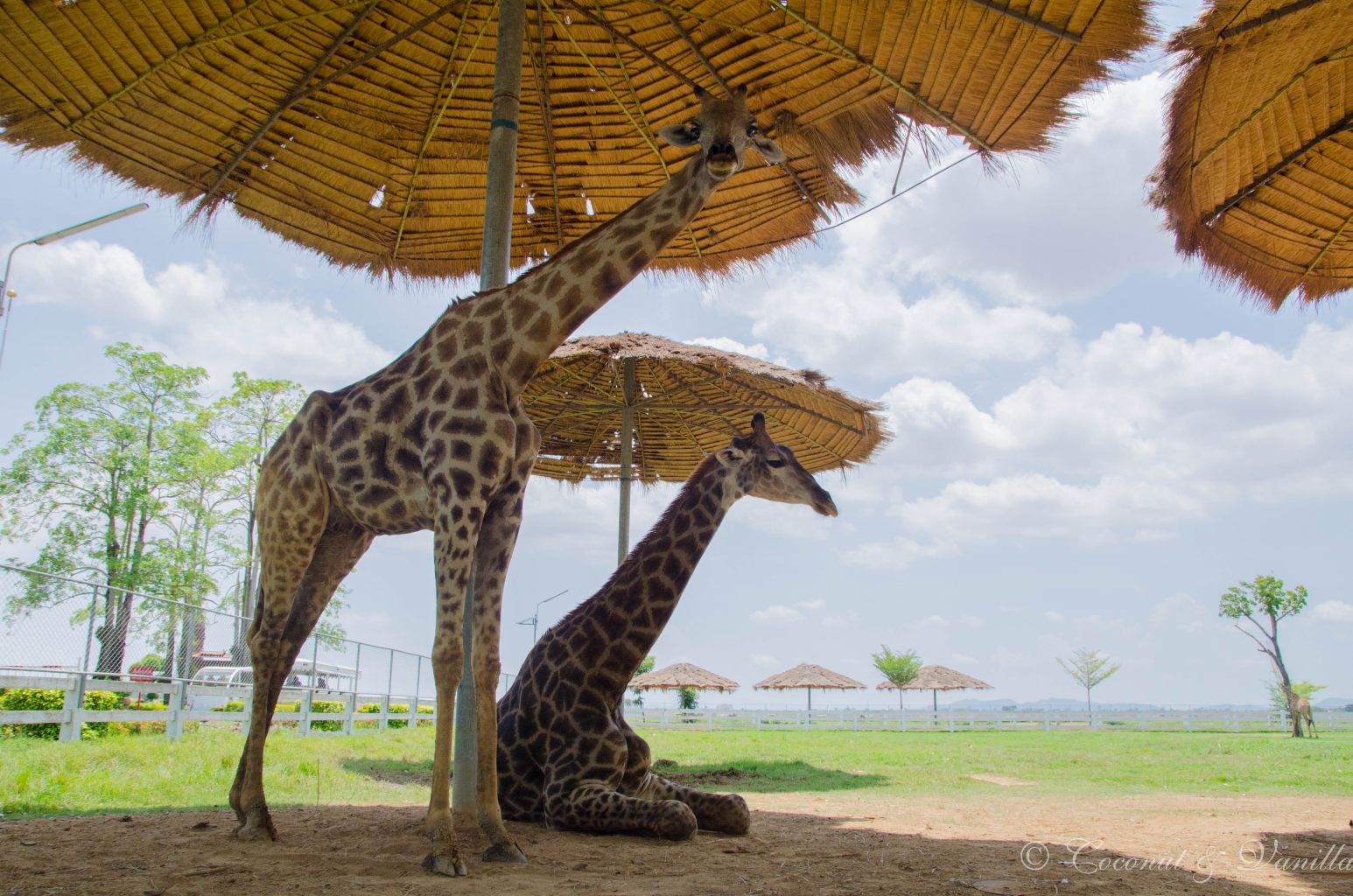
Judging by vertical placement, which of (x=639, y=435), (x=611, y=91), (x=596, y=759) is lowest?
(x=596, y=759)

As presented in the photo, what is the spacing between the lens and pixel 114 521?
Answer: 2645 cm

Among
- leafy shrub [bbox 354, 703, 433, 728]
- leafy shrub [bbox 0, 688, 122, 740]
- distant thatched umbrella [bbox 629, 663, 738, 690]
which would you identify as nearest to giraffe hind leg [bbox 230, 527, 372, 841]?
leafy shrub [bbox 0, 688, 122, 740]

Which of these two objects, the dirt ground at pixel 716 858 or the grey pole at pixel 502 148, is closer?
the dirt ground at pixel 716 858

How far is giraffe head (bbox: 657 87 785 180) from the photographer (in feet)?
13.7

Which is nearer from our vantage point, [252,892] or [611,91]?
[252,892]

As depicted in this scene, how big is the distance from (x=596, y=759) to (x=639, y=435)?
26.6 ft

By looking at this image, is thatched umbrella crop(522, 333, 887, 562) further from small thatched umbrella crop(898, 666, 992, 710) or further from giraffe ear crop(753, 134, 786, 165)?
small thatched umbrella crop(898, 666, 992, 710)

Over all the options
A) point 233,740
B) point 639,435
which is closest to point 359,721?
point 233,740

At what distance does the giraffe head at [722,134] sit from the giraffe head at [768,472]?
204cm

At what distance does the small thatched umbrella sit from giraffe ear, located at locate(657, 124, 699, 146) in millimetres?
31959

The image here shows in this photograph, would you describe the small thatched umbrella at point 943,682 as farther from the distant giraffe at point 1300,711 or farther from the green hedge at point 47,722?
the green hedge at point 47,722

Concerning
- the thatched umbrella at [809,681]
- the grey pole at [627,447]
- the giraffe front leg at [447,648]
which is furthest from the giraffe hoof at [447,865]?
the thatched umbrella at [809,681]

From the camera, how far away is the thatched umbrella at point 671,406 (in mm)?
9969

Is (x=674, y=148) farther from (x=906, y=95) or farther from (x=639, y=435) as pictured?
(x=639, y=435)
